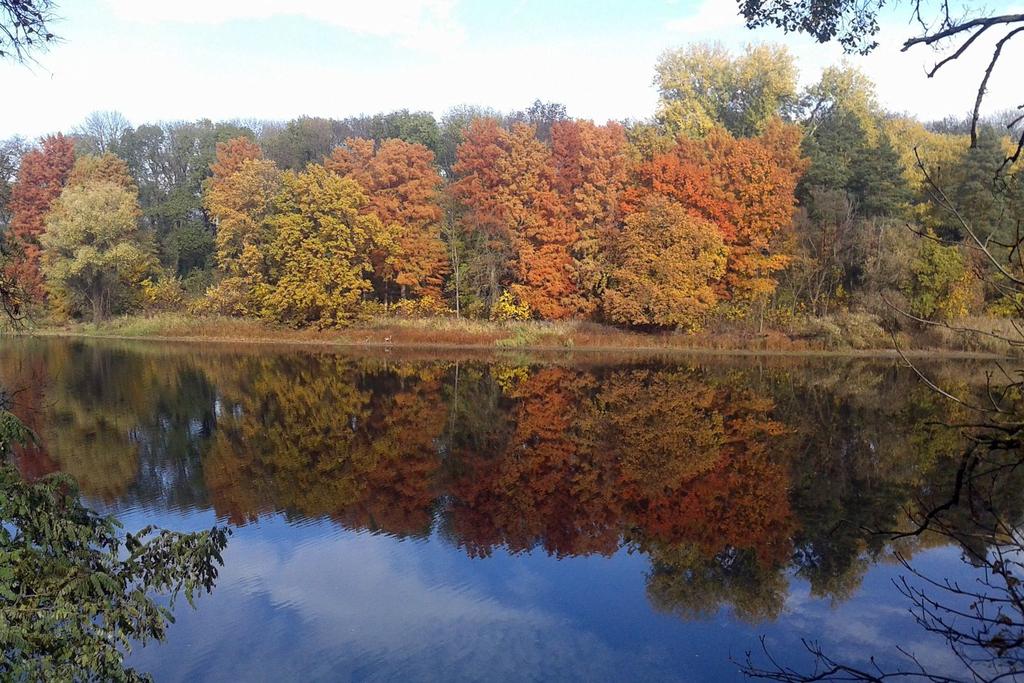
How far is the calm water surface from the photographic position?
798cm

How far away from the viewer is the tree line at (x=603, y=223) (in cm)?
3319

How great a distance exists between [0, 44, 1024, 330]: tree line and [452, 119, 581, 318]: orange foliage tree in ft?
0.30

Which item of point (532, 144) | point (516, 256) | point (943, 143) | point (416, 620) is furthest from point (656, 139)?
point (416, 620)

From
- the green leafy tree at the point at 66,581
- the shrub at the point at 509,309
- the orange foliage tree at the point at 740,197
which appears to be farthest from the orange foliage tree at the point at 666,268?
the green leafy tree at the point at 66,581

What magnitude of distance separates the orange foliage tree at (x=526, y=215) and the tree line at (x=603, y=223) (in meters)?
0.09

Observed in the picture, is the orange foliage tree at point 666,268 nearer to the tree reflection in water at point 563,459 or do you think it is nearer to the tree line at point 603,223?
the tree line at point 603,223

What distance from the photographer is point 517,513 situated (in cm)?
1225

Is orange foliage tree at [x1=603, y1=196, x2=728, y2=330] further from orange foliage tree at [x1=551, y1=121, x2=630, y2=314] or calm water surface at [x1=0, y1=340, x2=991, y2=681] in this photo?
calm water surface at [x1=0, y1=340, x2=991, y2=681]

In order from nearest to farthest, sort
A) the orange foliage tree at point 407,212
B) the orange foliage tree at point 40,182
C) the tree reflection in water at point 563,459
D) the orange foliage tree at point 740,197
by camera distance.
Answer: the tree reflection in water at point 563,459 < the orange foliage tree at point 740,197 < the orange foliage tree at point 407,212 < the orange foliage tree at point 40,182

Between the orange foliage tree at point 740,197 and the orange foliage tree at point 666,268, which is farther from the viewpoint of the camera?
the orange foliage tree at point 740,197

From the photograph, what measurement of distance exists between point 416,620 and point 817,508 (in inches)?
268

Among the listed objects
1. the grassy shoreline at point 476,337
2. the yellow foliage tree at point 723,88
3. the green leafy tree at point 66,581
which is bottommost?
the grassy shoreline at point 476,337

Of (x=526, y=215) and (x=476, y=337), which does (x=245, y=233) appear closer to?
(x=476, y=337)

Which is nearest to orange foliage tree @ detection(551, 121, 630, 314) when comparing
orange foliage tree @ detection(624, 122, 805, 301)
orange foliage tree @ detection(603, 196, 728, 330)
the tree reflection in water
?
orange foliage tree @ detection(624, 122, 805, 301)
